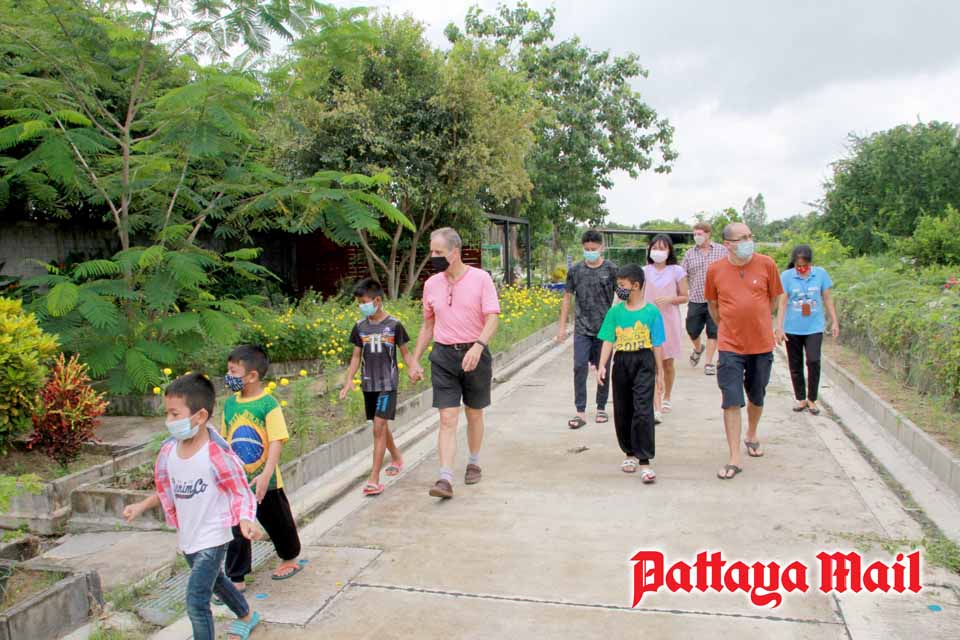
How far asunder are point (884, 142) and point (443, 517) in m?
27.8

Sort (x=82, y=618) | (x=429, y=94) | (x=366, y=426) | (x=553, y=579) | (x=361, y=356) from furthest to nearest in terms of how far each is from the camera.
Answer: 1. (x=429, y=94)
2. (x=366, y=426)
3. (x=361, y=356)
4. (x=553, y=579)
5. (x=82, y=618)

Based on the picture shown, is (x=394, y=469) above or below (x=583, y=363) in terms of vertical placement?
below

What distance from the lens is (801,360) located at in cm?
820

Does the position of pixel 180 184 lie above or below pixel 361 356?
above

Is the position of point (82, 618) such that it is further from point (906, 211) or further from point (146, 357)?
point (906, 211)

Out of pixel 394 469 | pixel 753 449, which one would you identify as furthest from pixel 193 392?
pixel 753 449

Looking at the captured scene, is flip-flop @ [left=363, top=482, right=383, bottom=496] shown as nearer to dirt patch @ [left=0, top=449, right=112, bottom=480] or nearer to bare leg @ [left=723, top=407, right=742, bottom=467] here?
dirt patch @ [left=0, top=449, right=112, bottom=480]

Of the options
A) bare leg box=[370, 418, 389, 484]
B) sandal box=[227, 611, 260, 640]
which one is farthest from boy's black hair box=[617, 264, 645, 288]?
sandal box=[227, 611, 260, 640]

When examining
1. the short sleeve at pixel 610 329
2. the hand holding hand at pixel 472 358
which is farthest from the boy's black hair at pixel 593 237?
the hand holding hand at pixel 472 358

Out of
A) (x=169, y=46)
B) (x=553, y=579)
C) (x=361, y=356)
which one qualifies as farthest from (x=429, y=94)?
(x=553, y=579)

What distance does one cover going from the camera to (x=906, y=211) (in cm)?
2669

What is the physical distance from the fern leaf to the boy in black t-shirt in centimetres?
305

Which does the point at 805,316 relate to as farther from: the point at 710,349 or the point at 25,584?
the point at 25,584

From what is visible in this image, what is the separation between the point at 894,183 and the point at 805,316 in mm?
22611
